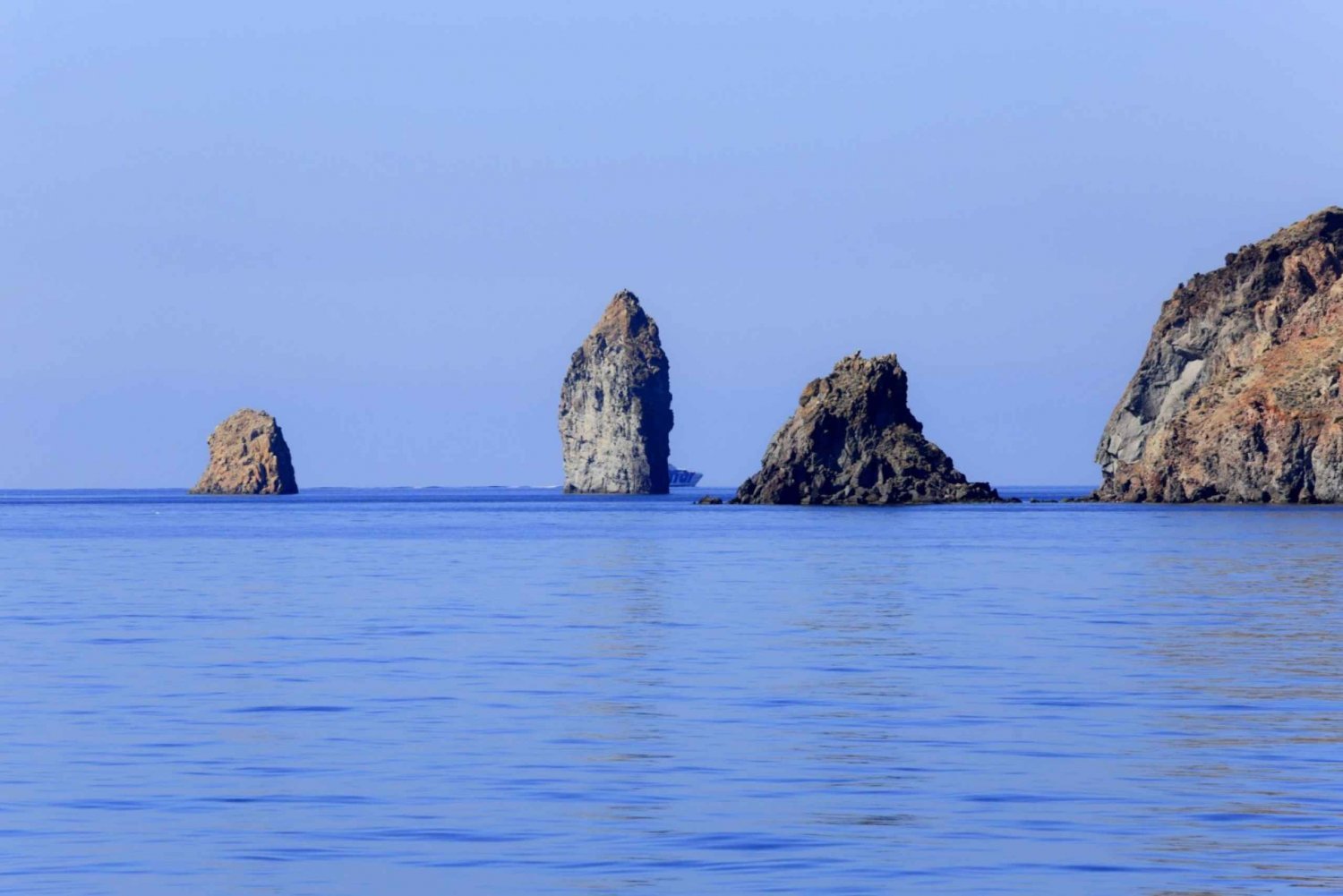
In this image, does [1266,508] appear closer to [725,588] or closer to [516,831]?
[725,588]

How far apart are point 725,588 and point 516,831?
46441 millimetres

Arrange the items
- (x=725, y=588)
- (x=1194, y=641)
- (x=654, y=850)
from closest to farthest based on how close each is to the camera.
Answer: (x=654, y=850) < (x=1194, y=641) < (x=725, y=588)

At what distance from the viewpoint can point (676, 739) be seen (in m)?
28.5

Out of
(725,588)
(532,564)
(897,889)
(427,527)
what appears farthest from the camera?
(427,527)

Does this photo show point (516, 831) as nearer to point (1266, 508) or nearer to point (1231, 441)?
point (1266, 508)

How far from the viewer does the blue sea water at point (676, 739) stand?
1955 centimetres

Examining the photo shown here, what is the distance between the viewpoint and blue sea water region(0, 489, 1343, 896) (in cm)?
1955

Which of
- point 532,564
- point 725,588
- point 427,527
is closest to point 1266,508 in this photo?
point 427,527

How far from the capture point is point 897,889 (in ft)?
59.9

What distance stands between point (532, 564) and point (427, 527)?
2958 inches

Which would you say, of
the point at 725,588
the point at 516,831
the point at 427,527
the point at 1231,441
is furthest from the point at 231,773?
the point at 1231,441

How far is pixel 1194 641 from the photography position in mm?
44219

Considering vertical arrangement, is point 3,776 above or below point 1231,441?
below

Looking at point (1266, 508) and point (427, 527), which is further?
point (1266, 508)
